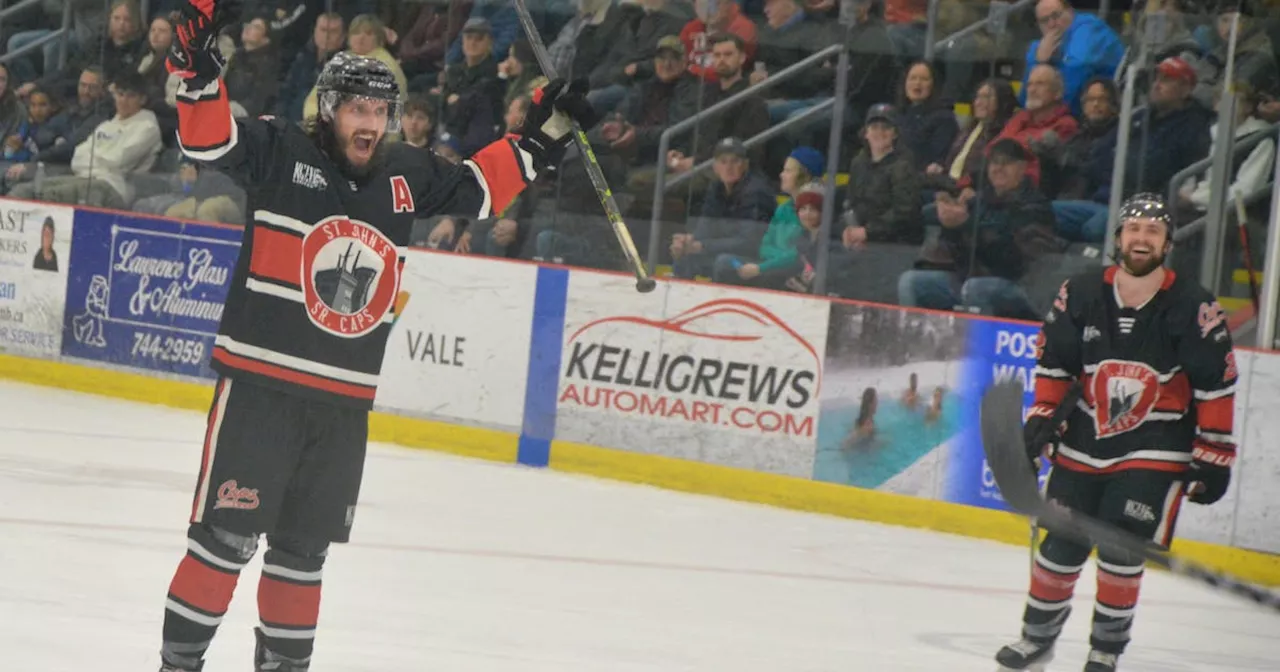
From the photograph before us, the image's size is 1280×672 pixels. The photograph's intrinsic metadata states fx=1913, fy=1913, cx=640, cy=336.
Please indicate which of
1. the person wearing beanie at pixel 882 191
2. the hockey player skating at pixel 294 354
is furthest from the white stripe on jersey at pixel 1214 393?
the person wearing beanie at pixel 882 191

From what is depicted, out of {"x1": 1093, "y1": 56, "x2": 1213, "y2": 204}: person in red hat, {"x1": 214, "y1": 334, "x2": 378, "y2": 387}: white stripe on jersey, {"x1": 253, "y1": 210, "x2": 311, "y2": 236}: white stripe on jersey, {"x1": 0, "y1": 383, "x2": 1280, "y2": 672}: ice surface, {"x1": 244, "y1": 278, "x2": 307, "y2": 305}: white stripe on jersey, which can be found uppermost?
{"x1": 1093, "y1": 56, "x2": 1213, "y2": 204}: person in red hat

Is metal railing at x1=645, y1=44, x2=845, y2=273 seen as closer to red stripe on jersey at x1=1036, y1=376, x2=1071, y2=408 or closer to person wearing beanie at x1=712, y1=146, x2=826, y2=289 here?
person wearing beanie at x1=712, y1=146, x2=826, y2=289

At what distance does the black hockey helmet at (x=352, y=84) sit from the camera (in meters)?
3.40

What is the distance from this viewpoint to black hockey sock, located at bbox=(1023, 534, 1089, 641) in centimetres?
462

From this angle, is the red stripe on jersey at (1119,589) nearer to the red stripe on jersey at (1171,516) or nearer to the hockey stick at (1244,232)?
the red stripe on jersey at (1171,516)

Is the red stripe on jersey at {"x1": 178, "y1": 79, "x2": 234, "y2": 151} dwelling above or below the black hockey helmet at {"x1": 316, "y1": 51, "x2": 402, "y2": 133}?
below

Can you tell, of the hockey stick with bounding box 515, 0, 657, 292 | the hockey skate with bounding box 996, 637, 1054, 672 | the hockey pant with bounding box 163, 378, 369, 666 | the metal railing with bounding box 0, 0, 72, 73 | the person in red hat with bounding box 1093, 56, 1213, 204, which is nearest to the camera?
the hockey pant with bounding box 163, 378, 369, 666

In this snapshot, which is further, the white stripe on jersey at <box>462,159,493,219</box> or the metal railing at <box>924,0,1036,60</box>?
the metal railing at <box>924,0,1036,60</box>

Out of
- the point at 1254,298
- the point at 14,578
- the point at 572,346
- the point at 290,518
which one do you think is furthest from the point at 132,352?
the point at 290,518

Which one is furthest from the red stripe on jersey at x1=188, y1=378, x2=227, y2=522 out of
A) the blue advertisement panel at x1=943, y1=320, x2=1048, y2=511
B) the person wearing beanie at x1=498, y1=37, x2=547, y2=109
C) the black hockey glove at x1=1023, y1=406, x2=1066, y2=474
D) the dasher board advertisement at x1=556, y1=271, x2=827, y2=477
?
the person wearing beanie at x1=498, y1=37, x2=547, y2=109

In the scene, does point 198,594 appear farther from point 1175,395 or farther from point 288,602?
point 1175,395

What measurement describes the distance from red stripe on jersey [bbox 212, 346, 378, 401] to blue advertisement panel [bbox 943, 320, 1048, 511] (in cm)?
396

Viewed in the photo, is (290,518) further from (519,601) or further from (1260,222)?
(1260,222)

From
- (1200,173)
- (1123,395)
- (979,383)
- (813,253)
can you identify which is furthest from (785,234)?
(1123,395)
